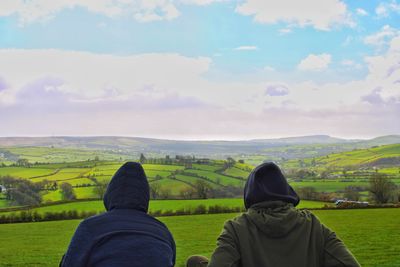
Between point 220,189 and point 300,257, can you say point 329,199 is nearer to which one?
point 220,189

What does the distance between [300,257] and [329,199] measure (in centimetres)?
5804

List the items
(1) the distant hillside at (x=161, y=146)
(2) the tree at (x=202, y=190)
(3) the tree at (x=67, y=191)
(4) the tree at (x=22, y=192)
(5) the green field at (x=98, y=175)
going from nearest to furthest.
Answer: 1. (4) the tree at (x=22, y=192)
2. (2) the tree at (x=202, y=190)
3. (3) the tree at (x=67, y=191)
4. (5) the green field at (x=98, y=175)
5. (1) the distant hillside at (x=161, y=146)

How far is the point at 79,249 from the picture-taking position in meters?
3.49

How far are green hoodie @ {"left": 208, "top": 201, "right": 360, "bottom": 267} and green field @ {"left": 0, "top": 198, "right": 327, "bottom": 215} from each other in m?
50.8

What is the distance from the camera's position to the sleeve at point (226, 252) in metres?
→ 3.50

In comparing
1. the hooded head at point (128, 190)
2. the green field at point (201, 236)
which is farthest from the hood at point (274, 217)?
the green field at point (201, 236)

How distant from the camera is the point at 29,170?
81.6 metres

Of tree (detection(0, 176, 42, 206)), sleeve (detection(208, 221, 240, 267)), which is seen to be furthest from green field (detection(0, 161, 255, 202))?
sleeve (detection(208, 221, 240, 267))

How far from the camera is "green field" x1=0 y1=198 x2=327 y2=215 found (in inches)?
2133

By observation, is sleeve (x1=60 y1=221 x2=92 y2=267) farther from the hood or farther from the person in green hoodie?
the hood

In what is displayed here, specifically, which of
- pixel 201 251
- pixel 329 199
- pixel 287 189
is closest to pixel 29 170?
pixel 329 199

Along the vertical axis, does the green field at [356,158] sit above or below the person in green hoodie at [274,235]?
below

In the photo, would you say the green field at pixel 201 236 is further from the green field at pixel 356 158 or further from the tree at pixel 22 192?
the green field at pixel 356 158

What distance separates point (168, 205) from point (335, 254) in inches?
2109
